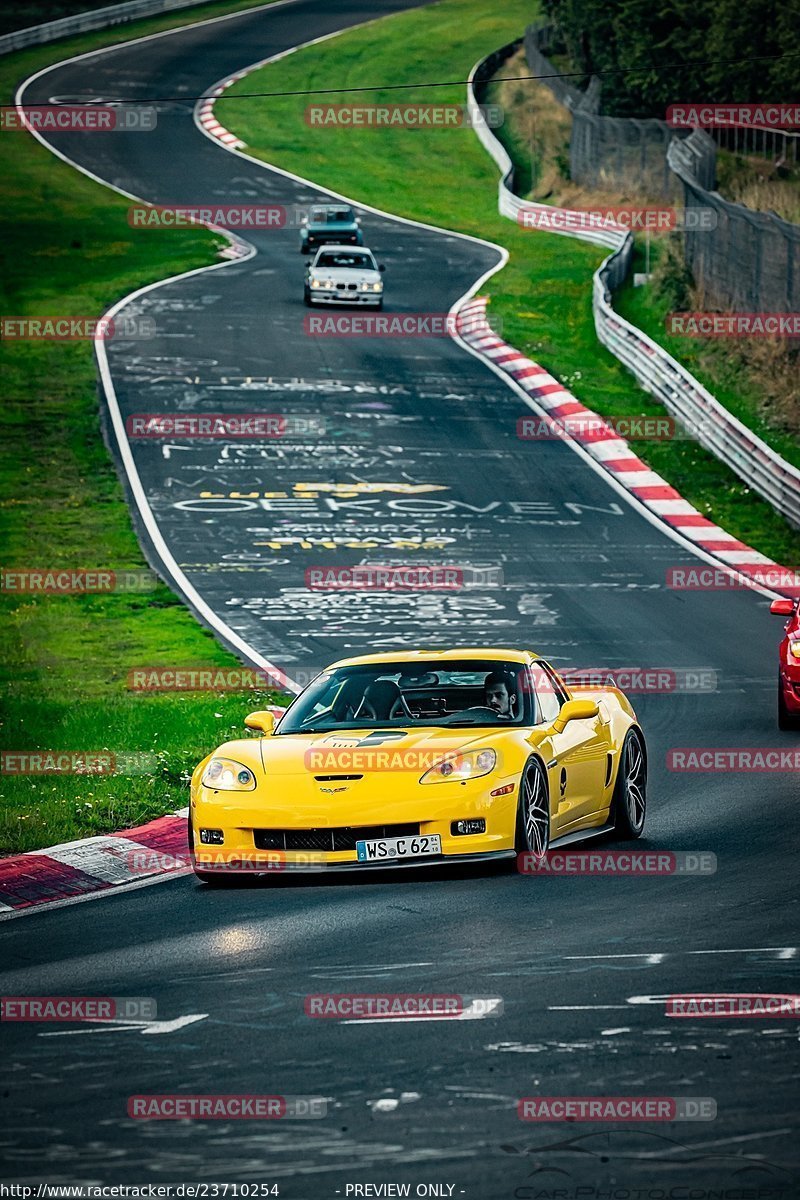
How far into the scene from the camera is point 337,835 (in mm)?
10930

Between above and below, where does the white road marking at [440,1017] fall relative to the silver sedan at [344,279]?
above

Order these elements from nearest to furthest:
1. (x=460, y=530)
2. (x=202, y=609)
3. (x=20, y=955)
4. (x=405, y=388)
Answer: (x=20, y=955) < (x=202, y=609) < (x=460, y=530) < (x=405, y=388)

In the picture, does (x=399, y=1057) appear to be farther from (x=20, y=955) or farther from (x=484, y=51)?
(x=484, y=51)

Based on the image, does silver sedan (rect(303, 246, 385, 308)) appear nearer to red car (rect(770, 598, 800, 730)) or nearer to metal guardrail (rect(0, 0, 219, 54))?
red car (rect(770, 598, 800, 730))

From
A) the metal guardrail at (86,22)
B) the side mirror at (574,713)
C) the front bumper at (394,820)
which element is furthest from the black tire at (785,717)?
the metal guardrail at (86,22)

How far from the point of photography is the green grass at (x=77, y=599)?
1427 centimetres

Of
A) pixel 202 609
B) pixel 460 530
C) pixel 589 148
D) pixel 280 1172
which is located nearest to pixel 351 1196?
pixel 280 1172

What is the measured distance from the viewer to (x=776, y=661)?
20.7 meters

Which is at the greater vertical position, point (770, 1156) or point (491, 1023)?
point (770, 1156)

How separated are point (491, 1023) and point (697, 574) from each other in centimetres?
1799

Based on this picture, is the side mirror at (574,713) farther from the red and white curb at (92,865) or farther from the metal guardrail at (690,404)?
the metal guardrail at (690,404)

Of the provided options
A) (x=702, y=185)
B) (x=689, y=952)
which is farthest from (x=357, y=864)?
(x=702, y=185)

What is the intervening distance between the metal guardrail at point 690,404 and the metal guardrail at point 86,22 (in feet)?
156

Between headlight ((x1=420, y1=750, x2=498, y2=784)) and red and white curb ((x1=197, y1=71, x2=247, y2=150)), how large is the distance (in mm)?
64347
